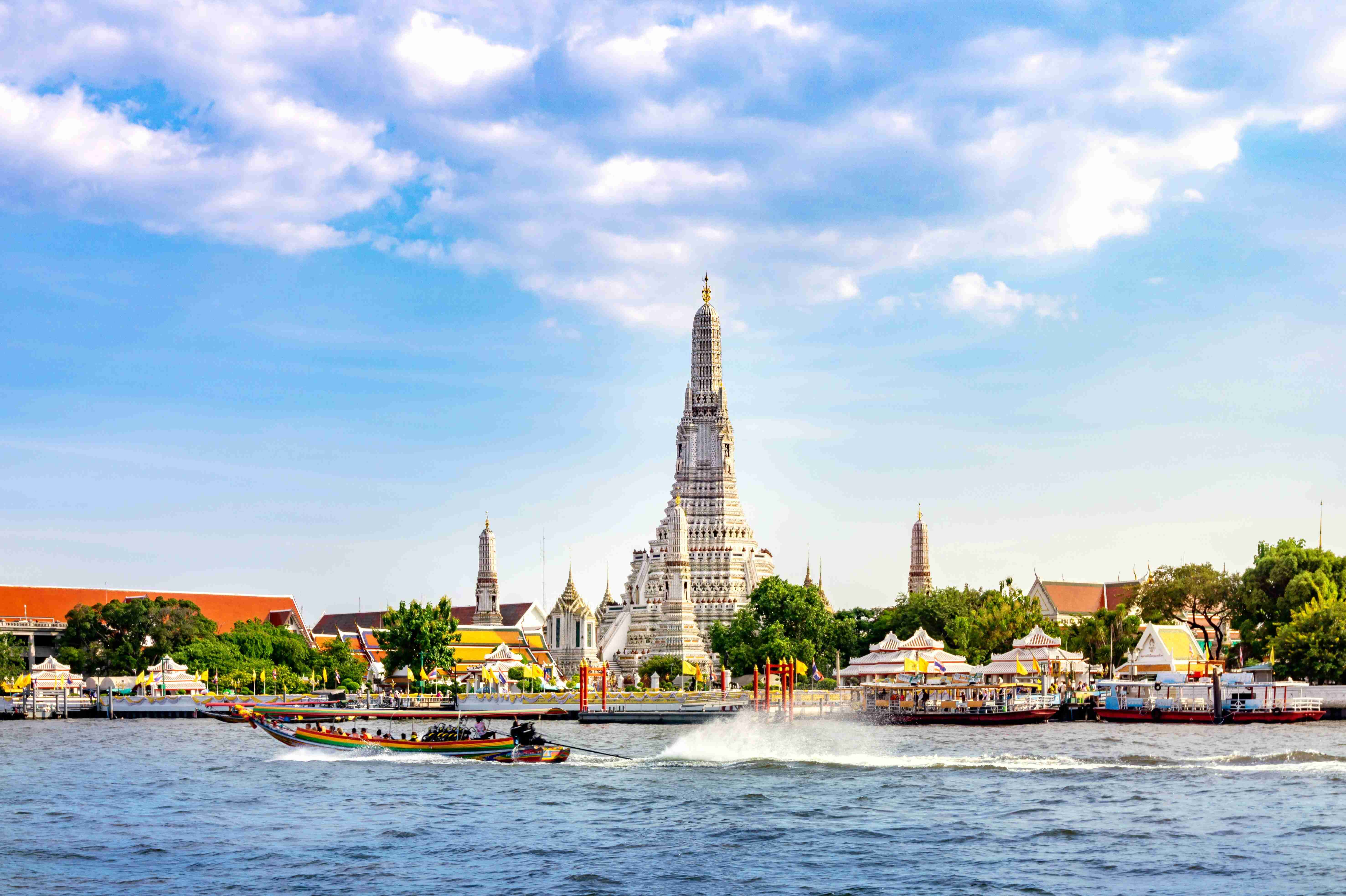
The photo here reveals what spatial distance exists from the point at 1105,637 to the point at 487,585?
6525 cm

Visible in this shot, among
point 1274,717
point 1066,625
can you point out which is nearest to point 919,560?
point 1066,625

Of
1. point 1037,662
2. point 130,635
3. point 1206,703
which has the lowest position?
point 1206,703

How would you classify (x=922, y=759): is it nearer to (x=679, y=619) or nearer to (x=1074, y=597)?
(x=679, y=619)

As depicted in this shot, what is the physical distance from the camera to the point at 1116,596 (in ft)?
515

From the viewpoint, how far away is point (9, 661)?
340 feet

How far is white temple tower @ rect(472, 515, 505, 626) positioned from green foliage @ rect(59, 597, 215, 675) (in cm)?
3924

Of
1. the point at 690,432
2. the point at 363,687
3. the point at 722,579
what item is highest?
the point at 690,432

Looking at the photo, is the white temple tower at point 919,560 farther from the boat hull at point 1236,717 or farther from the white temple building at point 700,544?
the boat hull at point 1236,717

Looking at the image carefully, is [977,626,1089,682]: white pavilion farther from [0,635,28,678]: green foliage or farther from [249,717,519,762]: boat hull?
[0,635,28,678]: green foliage

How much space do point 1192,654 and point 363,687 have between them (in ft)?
214

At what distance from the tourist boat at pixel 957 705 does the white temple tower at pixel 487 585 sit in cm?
6509

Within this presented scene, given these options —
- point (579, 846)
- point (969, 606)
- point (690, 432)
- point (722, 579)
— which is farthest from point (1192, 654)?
point (579, 846)

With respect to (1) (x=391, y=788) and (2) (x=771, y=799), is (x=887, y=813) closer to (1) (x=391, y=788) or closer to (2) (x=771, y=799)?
(2) (x=771, y=799)

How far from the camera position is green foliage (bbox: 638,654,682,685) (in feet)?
396
